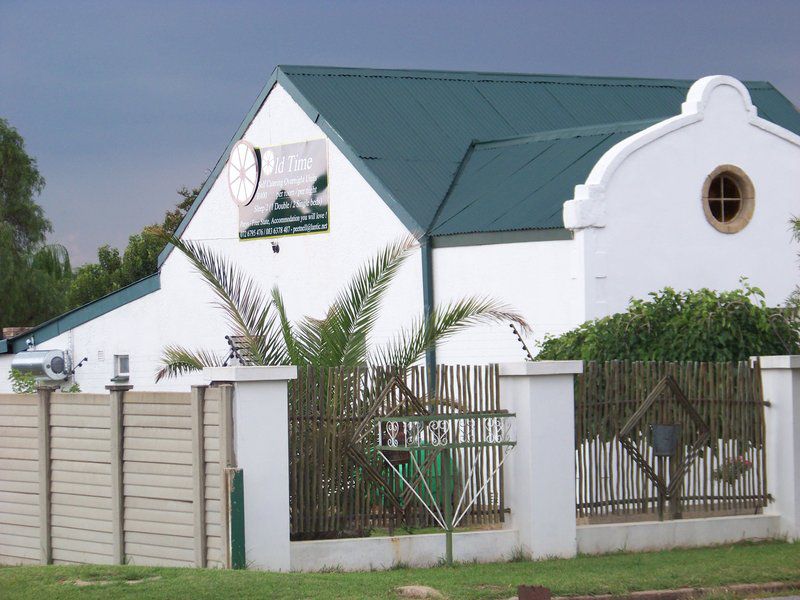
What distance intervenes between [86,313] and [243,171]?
5486 millimetres

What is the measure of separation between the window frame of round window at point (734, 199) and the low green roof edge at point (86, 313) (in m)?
12.6

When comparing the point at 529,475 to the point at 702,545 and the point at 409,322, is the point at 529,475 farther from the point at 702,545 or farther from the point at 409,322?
the point at 409,322

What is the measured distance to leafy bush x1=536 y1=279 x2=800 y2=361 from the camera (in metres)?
16.8

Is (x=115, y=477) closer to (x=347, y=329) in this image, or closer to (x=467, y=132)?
(x=347, y=329)

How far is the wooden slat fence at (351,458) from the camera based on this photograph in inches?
512

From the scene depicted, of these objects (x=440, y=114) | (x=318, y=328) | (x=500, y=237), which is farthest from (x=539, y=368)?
(x=440, y=114)

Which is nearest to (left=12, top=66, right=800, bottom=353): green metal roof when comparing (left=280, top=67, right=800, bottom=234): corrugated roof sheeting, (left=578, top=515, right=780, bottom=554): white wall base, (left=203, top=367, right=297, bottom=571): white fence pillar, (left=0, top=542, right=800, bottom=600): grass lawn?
(left=280, top=67, right=800, bottom=234): corrugated roof sheeting

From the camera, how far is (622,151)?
19.2 metres

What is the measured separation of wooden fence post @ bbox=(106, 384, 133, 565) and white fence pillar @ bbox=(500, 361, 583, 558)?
3826 mm

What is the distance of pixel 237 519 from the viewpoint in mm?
12219

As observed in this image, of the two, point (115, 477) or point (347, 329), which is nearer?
point (115, 477)

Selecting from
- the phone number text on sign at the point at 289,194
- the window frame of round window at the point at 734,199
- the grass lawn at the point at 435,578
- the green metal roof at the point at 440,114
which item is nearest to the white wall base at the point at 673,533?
the grass lawn at the point at 435,578

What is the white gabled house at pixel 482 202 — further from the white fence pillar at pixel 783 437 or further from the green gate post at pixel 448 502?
the green gate post at pixel 448 502

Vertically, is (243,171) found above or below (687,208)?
above
